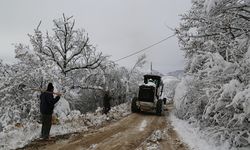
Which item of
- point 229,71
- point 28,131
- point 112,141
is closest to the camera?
point 229,71

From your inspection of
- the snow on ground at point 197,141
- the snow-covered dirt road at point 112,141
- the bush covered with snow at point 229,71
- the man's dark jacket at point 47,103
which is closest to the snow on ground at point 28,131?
the snow-covered dirt road at point 112,141

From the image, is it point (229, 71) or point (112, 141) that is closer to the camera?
point (229, 71)

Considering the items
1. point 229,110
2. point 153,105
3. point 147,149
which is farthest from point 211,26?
point 153,105

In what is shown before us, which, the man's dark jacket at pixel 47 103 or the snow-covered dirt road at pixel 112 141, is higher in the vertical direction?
the man's dark jacket at pixel 47 103

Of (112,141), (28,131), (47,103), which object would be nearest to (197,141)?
(112,141)

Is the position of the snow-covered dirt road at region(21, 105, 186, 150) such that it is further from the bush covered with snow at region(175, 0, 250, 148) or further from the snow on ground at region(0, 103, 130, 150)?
the bush covered with snow at region(175, 0, 250, 148)

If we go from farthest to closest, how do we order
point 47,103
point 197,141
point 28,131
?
point 197,141, point 28,131, point 47,103

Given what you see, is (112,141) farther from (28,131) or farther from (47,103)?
(28,131)

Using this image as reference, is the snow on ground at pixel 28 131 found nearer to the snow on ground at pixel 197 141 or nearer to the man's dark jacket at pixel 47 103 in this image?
the man's dark jacket at pixel 47 103

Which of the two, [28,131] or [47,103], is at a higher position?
[47,103]

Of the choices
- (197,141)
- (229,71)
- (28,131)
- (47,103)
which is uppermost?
(229,71)

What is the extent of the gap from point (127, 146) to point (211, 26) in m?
5.05

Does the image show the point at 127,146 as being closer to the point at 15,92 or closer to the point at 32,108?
the point at 32,108

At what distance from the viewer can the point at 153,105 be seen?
2514 centimetres
